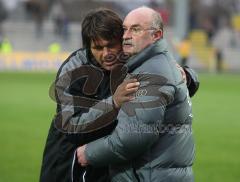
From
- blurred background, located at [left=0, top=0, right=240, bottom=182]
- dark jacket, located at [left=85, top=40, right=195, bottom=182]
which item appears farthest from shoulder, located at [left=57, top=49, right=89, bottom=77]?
blurred background, located at [left=0, top=0, right=240, bottom=182]

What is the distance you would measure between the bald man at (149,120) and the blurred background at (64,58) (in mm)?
298

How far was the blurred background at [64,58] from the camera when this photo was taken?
36.4ft

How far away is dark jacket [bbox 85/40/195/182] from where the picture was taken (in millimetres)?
4043

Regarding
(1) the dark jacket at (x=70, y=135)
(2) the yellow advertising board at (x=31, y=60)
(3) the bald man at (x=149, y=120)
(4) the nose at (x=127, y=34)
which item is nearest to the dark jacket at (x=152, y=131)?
(3) the bald man at (x=149, y=120)

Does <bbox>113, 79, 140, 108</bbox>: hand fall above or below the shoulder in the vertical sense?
below

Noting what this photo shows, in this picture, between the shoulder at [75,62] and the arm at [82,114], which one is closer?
the arm at [82,114]

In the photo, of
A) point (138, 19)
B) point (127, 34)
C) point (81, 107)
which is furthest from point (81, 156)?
point (138, 19)

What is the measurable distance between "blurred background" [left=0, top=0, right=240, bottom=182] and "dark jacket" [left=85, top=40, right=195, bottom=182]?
370 millimetres

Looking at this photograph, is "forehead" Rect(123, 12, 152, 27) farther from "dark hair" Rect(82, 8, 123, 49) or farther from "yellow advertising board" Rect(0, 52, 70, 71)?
"yellow advertising board" Rect(0, 52, 70, 71)

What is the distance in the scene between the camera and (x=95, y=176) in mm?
4555

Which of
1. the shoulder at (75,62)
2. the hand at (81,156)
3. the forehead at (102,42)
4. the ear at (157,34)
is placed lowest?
the hand at (81,156)

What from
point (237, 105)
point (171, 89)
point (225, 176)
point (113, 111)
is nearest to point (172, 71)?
point (171, 89)

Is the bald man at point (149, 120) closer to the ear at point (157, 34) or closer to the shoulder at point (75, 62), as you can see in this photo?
the ear at point (157, 34)

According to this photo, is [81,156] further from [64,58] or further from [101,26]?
[64,58]
